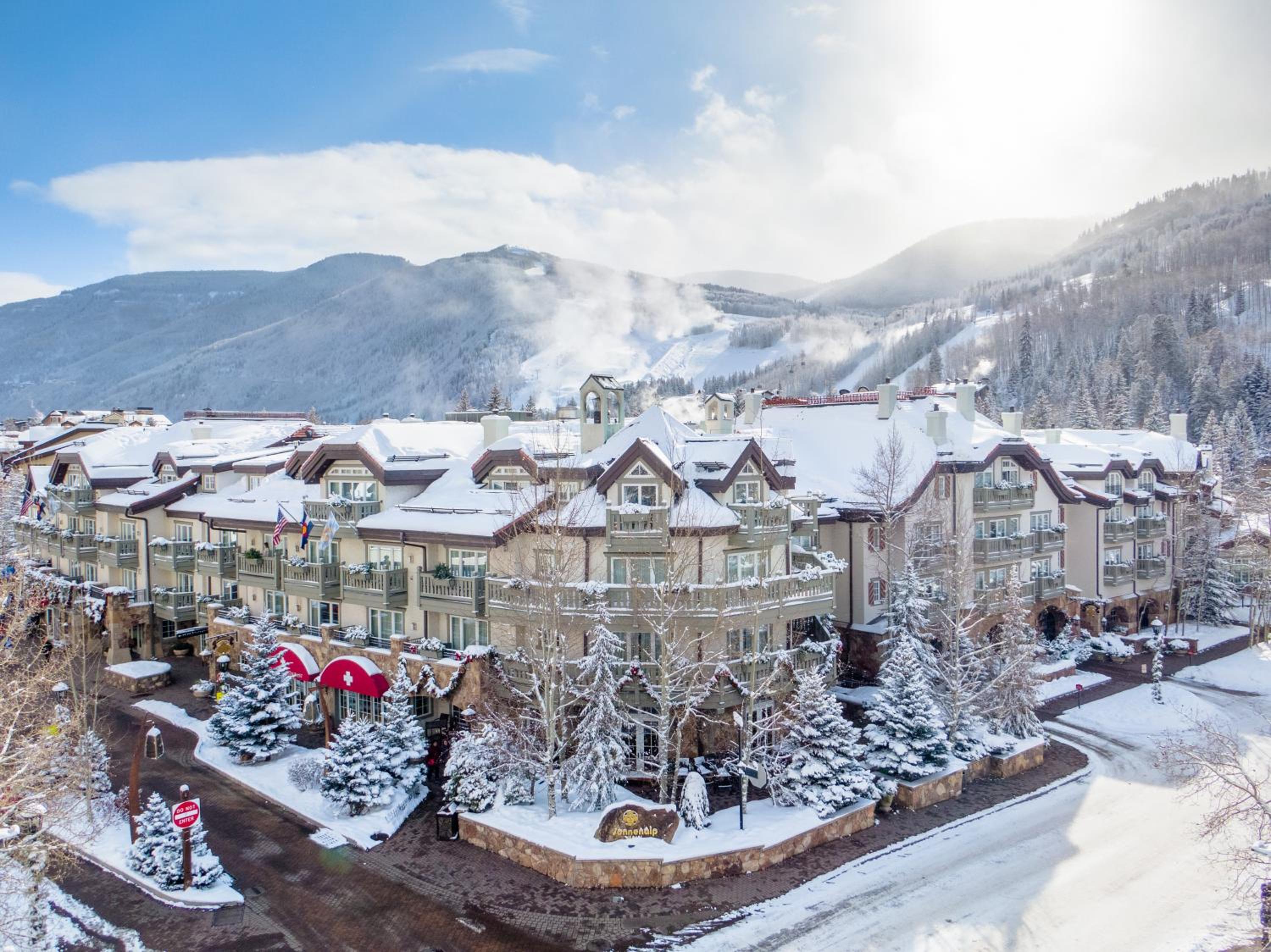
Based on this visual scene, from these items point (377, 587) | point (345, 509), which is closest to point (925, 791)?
point (377, 587)

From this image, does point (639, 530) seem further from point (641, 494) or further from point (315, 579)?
point (315, 579)

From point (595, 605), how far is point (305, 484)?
16.5m

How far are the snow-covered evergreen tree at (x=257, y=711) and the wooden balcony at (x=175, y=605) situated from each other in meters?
11.4

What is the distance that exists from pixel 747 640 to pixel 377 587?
13.3m

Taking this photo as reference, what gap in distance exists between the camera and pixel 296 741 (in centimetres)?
2897

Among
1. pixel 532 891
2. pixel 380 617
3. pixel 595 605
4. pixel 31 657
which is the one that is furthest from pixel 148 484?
pixel 532 891

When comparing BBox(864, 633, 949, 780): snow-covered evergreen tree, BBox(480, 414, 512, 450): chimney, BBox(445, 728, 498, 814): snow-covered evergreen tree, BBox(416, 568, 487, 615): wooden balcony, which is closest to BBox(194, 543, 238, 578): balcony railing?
BBox(416, 568, 487, 615): wooden balcony

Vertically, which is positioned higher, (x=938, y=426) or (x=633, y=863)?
(x=938, y=426)

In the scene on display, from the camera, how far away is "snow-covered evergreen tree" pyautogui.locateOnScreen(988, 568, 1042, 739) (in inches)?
1090

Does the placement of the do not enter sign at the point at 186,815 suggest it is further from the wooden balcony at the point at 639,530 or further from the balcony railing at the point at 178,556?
the balcony railing at the point at 178,556

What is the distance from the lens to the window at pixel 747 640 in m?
25.6

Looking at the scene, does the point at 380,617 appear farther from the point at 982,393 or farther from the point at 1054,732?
the point at 982,393

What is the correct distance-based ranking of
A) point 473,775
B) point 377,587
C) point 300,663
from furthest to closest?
point 300,663 → point 377,587 → point 473,775

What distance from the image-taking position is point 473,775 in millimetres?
22109
